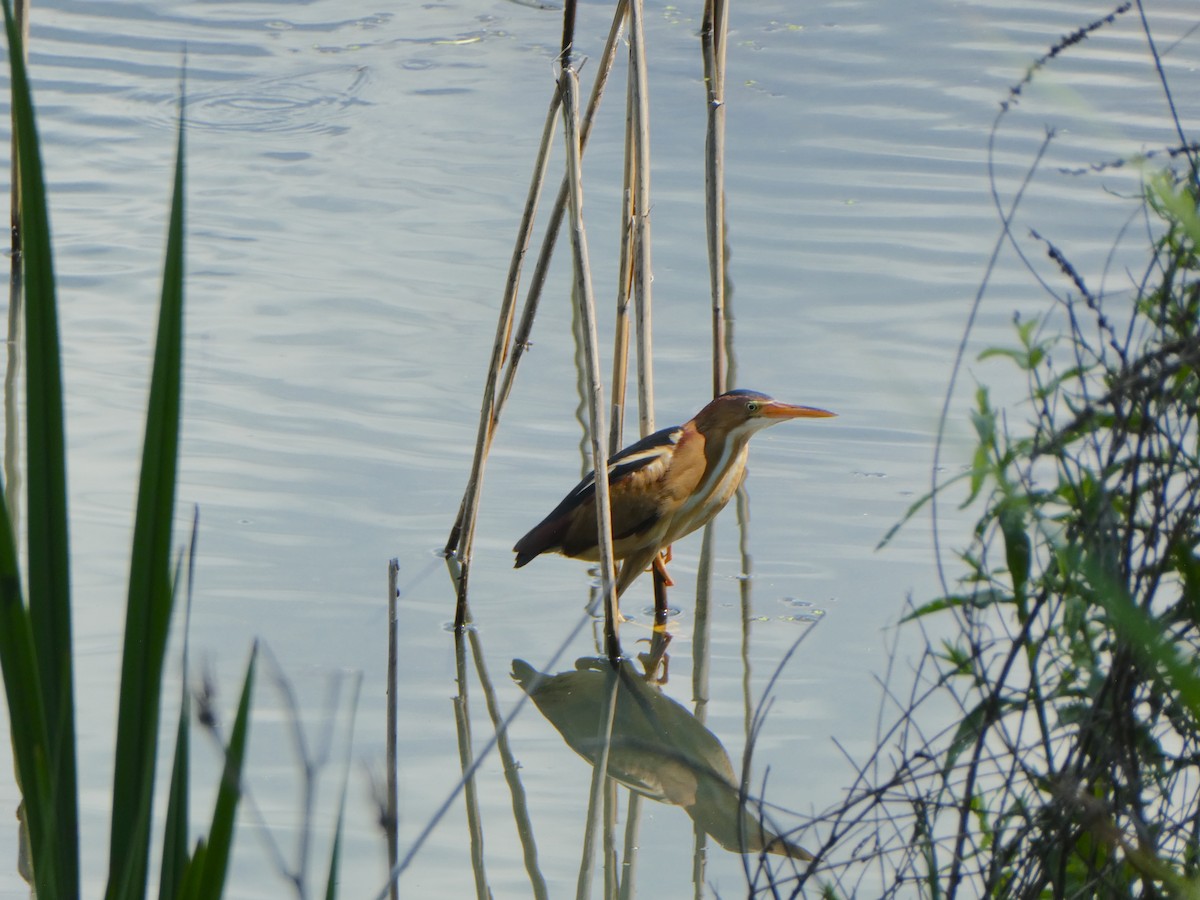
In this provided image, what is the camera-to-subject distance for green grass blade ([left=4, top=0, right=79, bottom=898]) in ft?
3.76

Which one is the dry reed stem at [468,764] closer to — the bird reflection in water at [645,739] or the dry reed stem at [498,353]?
the bird reflection in water at [645,739]

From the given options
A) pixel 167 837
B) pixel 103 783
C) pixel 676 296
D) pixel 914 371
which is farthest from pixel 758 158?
pixel 167 837

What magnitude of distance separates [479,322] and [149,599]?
4.13m

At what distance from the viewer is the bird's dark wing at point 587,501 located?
3.72m

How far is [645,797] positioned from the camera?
10.2 feet

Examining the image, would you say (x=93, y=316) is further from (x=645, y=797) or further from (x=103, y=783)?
(x=645, y=797)

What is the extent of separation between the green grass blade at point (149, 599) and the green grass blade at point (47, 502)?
0.15 ft

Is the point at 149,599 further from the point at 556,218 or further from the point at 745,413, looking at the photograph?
the point at 745,413

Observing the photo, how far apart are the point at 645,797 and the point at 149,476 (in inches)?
81.9

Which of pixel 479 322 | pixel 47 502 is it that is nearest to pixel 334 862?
pixel 47 502

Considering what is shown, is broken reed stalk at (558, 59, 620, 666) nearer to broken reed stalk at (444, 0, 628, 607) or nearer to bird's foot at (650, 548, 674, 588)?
broken reed stalk at (444, 0, 628, 607)

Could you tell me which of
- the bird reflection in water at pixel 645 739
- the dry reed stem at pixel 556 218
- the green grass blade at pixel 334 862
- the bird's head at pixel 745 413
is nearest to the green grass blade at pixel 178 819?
the green grass blade at pixel 334 862

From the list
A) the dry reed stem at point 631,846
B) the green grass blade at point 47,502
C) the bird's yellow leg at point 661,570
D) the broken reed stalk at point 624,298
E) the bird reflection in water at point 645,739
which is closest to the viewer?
the green grass blade at point 47,502

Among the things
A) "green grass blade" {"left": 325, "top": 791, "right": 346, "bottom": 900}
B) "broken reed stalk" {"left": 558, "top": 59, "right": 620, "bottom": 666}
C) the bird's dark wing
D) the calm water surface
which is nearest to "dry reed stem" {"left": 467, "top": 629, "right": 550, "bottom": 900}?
the calm water surface
